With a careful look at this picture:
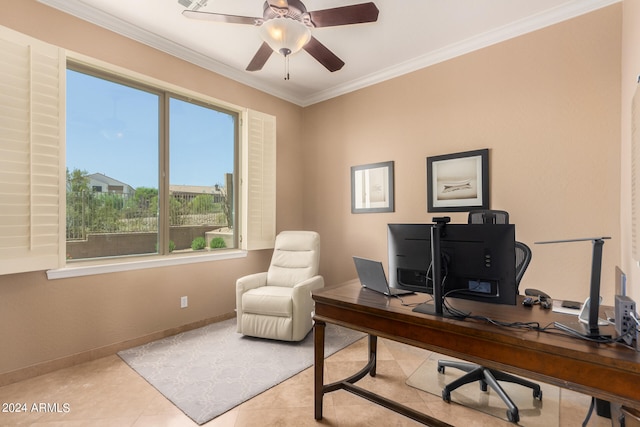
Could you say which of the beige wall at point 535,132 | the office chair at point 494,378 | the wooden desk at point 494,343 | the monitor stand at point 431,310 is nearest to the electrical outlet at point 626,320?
the wooden desk at point 494,343

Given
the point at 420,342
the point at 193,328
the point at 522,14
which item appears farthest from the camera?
the point at 193,328

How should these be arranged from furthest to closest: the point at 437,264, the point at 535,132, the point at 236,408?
1. the point at 535,132
2. the point at 236,408
3. the point at 437,264

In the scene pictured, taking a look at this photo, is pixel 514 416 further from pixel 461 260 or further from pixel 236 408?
pixel 236 408

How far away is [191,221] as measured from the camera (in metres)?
3.61

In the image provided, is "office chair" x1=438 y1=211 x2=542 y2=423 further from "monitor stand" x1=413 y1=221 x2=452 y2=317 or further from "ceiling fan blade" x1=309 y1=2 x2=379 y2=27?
"ceiling fan blade" x1=309 y1=2 x2=379 y2=27

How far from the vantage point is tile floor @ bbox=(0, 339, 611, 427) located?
188 centimetres

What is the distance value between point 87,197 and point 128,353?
1.49 metres

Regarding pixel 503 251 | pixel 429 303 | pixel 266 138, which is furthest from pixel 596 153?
pixel 266 138

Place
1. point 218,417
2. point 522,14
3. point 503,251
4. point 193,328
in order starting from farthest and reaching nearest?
point 193,328 < point 522,14 < point 218,417 < point 503,251

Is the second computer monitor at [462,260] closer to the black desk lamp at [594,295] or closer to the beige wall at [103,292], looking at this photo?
the black desk lamp at [594,295]

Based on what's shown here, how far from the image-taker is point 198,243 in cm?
367

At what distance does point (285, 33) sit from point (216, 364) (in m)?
2.63

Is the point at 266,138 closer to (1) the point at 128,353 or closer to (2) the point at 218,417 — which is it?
(1) the point at 128,353

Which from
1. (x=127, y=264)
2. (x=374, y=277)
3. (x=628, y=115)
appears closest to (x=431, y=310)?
(x=374, y=277)
